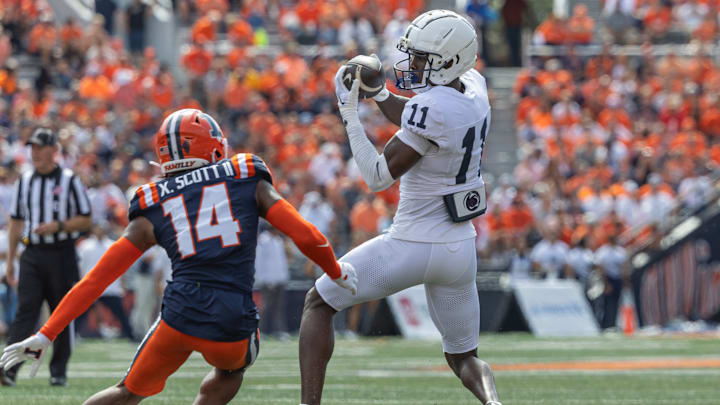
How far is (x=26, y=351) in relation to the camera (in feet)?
16.1

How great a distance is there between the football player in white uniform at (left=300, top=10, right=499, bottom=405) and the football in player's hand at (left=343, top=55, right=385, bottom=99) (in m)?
0.04

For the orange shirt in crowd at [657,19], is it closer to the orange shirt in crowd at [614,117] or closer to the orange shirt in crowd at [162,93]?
the orange shirt in crowd at [614,117]

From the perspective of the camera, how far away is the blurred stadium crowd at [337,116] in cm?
1753

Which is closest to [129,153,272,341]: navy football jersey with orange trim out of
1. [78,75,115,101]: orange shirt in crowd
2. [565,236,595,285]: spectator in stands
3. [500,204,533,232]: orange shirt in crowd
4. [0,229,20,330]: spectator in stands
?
[0,229,20,330]: spectator in stands

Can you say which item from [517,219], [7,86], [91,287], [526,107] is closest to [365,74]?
[91,287]

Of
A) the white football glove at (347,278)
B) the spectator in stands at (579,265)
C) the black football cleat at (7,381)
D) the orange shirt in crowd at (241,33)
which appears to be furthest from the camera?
the orange shirt in crowd at (241,33)

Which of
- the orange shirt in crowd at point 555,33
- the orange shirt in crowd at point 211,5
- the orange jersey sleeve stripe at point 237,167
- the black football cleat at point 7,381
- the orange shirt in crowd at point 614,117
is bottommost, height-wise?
the orange shirt in crowd at point 614,117

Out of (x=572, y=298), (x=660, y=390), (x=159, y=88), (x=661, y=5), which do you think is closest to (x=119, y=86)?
(x=159, y=88)

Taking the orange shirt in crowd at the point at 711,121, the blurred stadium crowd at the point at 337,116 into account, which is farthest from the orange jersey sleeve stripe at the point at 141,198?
the orange shirt in crowd at the point at 711,121

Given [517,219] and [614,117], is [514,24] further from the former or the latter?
[517,219]

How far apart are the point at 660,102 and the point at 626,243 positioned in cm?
344

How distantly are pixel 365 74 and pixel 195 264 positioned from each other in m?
1.41

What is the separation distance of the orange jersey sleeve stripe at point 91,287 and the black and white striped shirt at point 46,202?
450 centimetres

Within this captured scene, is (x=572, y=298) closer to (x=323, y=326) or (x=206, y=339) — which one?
(x=323, y=326)
